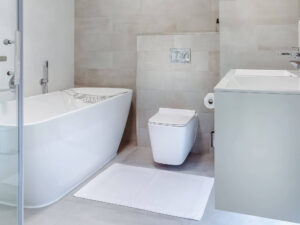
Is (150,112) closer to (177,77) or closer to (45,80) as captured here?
(177,77)

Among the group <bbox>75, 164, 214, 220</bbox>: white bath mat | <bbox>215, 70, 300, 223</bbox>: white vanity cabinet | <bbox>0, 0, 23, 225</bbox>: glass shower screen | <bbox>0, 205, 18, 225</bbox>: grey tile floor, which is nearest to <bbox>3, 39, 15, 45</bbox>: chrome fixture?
<bbox>0, 0, 23, 225</bbox>: glass shower screen

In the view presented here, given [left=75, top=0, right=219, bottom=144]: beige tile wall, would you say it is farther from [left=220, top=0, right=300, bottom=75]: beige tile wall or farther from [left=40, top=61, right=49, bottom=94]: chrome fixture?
[left=40, top=61, right=49, bottom=94]: chrome fixture

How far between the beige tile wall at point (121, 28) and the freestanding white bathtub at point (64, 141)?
579 millimetres

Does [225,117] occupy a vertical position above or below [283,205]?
above

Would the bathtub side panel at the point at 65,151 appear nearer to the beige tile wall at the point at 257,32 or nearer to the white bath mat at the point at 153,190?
the white bath mat at the point at 153,190

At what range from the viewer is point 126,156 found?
324cm

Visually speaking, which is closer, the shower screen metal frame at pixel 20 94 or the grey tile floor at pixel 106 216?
the shower screen metal frame at pixel 20 94

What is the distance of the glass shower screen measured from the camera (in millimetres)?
1366

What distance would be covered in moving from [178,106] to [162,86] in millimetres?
308

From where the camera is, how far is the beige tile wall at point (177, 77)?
10.5 feet

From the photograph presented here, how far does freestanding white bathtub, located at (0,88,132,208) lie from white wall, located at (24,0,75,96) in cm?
32

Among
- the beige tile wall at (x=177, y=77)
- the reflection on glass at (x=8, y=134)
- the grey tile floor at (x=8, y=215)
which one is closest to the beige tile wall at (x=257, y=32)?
the beige tile wall at (x=177, y=77)

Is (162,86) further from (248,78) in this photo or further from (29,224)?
(29,224)

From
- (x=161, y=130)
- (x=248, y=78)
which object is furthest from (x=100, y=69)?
(x=248, y=78)
